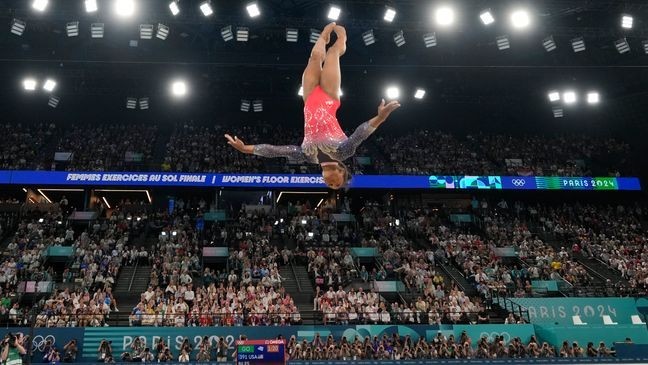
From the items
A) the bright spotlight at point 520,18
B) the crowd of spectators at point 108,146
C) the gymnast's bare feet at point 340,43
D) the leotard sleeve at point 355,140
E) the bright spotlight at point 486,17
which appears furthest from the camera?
the crowd of spectators at point 108,146

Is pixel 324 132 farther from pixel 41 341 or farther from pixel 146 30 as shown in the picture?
pixel 146 30

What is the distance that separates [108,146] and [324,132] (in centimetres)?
2194

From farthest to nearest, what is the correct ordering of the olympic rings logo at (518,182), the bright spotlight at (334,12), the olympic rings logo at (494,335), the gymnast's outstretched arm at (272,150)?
the olympic rings logo at (518,182) < the bright spotlight at (334,12) < the olympic rings logo at (494,335) < the gymnast's outstretched arm at (272,150)

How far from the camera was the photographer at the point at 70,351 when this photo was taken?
521 inches

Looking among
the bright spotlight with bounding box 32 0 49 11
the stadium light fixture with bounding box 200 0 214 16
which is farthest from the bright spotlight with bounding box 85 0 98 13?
the stadium light fixture with bounding box 200 0 214 16

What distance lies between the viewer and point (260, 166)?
24.9m

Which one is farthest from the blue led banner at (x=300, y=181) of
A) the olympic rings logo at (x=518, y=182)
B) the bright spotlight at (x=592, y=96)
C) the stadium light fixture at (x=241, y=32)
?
the stadium light fixture at (x=241, y=32)

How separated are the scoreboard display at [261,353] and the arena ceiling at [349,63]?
1272 cm

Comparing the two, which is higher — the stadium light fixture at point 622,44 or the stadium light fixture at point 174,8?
the stadium light fixture at point 174,8

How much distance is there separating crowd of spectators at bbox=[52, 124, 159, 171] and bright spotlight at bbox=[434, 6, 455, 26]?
50.6ft

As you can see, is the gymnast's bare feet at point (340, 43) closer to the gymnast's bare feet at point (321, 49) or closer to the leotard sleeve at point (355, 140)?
the gymnast's bare feet at point (321, 49)

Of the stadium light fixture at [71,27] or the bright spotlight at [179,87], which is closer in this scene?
the stadium light fixture at [71,27]

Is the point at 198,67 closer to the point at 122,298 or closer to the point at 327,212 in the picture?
the point at 327,212

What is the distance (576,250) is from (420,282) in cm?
867
